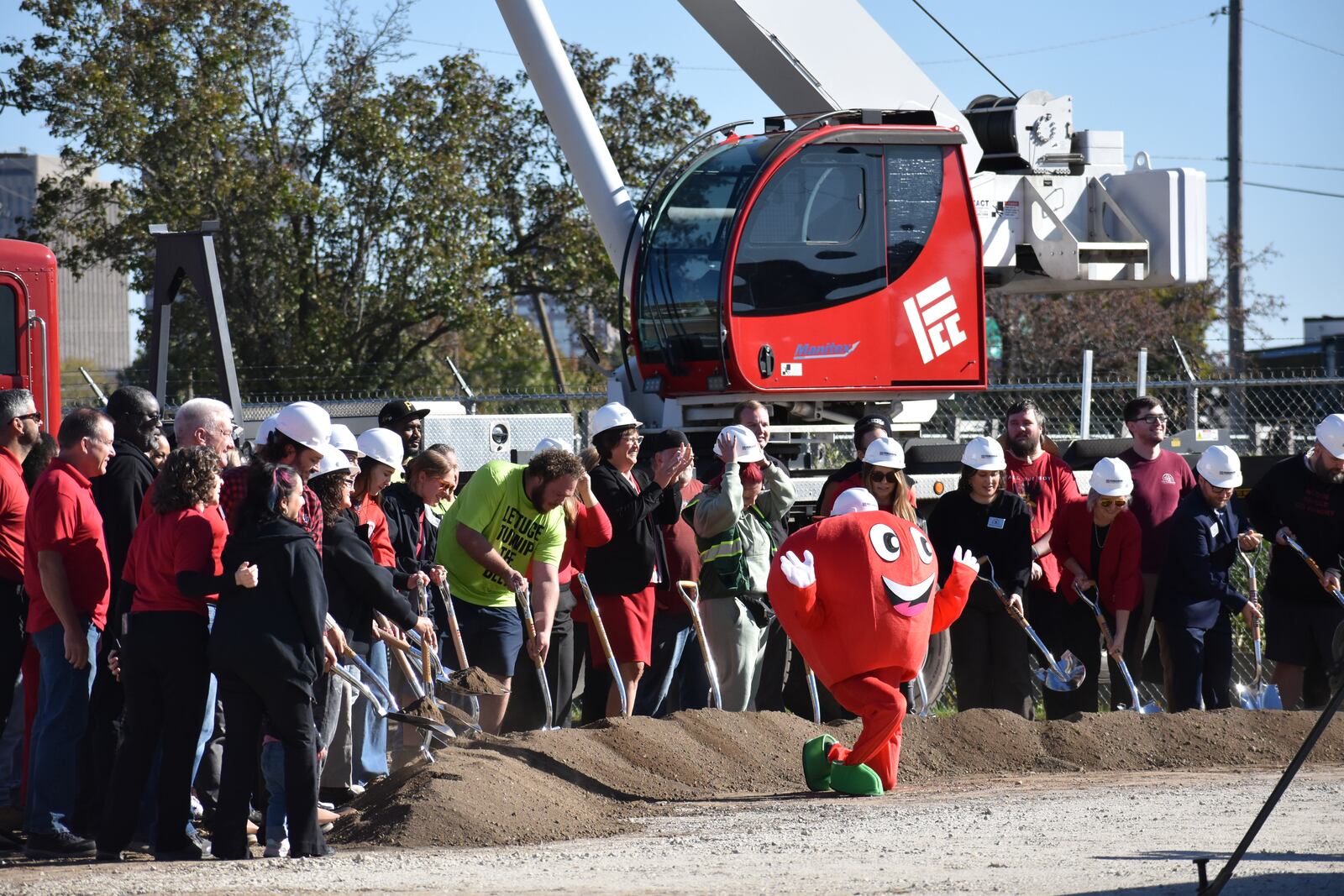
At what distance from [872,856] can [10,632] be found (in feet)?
12.9

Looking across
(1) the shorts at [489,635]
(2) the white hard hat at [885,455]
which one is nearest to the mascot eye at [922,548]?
(2) the white hard hat at [885,455]

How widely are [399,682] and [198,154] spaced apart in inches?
561

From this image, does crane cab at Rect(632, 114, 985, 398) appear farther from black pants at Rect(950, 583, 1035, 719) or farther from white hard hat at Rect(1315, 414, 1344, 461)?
white hard hat at Rect(1315, 414, 1344, 461)

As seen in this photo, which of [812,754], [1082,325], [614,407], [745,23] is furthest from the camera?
[1082,325]

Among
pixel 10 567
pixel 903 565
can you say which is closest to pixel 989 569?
pixel 903 565

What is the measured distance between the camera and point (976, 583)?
10180 mm

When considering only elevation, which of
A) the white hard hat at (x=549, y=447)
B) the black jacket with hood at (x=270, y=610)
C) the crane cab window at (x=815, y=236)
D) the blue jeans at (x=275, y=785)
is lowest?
the blue jeans at (x=275, y=785)

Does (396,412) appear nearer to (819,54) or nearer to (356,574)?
(356,574)

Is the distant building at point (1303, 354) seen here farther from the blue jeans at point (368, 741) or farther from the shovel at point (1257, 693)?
the blue jeans at point (368, 741)

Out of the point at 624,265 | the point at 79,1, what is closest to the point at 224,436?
the point at 624,265

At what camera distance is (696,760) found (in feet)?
29.1

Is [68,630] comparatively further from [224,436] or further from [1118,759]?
[1118,759]

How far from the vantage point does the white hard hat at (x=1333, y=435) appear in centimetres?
1056

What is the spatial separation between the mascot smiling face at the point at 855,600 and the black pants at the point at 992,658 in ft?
6.10
